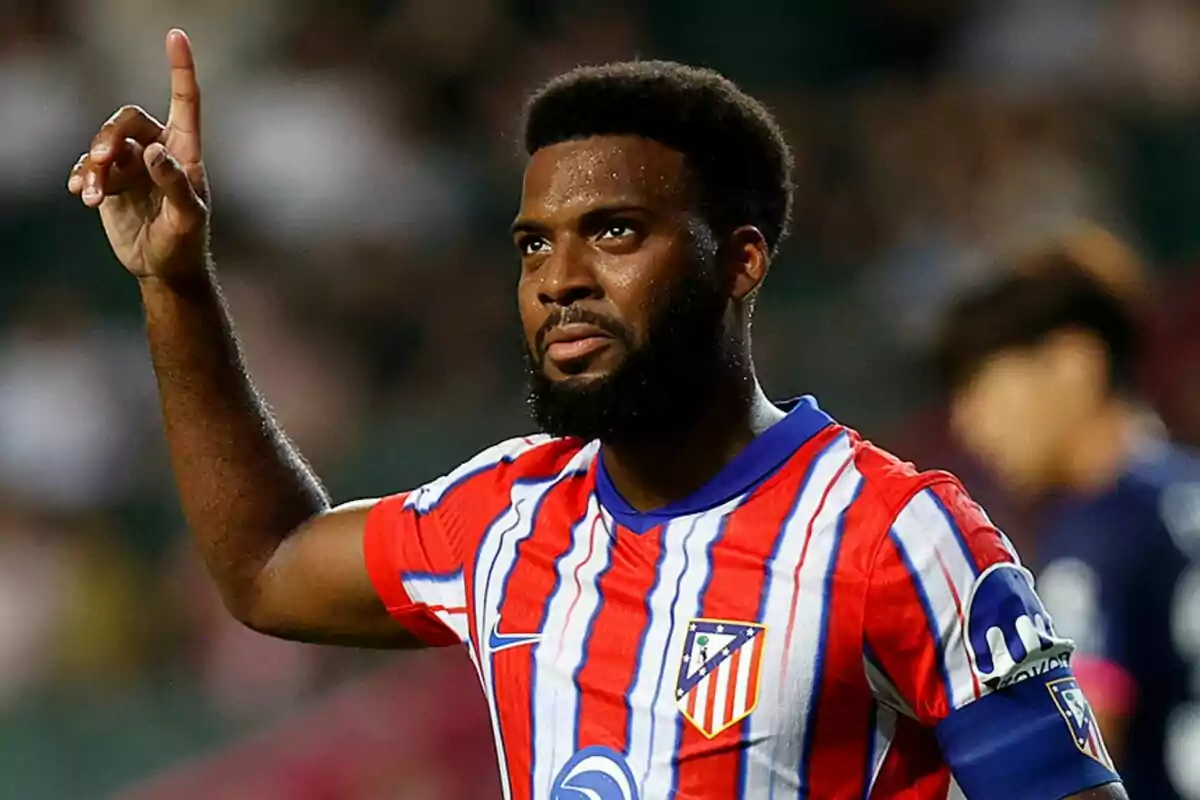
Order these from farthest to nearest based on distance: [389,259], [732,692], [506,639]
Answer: [389,259] < [506,639] < [732,692]

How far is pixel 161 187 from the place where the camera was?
2691 mm

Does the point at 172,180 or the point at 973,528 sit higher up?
the point at 172,180

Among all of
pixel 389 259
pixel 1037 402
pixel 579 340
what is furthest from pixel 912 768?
pixel 389 259

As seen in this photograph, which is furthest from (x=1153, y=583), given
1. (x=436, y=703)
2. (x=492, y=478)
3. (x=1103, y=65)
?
(x=1103, y=65)

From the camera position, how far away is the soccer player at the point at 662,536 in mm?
2207

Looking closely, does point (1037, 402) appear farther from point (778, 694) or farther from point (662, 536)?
point (778, 694)

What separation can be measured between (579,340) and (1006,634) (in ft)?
2.00

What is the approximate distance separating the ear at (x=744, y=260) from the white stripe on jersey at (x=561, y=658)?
13.6 inches

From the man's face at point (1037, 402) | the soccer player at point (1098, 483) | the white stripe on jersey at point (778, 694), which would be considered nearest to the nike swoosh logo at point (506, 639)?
the white stripe on jersey at point (778, 694)

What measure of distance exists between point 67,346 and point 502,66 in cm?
179

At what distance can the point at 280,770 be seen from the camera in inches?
228

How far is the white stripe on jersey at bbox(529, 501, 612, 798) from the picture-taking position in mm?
2391

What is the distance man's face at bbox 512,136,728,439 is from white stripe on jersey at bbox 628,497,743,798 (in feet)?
0.52

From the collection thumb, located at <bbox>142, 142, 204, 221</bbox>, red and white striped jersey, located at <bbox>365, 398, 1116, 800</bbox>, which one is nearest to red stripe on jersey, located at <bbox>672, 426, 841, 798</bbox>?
red and white striped jersey, located at <bbox>365, 398, 1116, 800</bbox>
